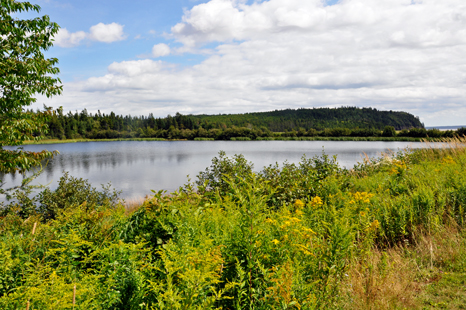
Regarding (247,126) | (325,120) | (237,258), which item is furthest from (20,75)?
(325,120)

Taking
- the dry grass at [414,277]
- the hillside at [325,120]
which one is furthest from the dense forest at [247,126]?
the dry grass at [414,277]

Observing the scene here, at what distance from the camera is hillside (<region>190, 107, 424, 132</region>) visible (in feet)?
325

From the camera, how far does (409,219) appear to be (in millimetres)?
4863

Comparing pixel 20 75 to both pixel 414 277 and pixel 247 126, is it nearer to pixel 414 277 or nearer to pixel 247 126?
pixel 414 277

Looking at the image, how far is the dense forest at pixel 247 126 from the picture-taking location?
2635 inches

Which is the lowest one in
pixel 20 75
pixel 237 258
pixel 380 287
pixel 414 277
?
pixel 414 277

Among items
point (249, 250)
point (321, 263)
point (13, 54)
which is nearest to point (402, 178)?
point (321, 263)

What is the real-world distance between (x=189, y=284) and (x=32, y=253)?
2247 millimetres

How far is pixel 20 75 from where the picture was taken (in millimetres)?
6871

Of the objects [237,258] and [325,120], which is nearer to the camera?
[237,258]

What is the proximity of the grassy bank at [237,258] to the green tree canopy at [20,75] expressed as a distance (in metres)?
3.34

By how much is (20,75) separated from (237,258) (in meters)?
7.73

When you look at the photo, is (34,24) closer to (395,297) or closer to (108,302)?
(108,302)

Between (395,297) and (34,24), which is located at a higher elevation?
(34,24)
